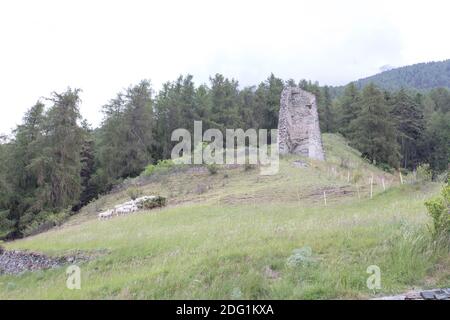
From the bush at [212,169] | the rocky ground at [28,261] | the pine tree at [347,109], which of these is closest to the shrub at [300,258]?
the rocky ground at [28,261]

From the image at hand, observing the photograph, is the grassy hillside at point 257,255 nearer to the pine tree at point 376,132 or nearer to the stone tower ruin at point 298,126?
the stone tower ruin at point 298,126

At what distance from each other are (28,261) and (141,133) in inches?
1505

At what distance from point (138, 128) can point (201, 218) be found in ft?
124

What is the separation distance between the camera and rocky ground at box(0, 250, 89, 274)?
47.4 feet

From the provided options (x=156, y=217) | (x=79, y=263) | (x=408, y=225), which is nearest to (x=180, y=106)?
(x=156, y=217)

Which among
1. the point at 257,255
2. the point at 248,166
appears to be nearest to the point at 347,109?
the point at 248,166

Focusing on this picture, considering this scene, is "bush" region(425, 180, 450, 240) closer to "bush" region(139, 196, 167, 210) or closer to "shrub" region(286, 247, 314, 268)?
"shrub" region(286, 247, 314, 268)

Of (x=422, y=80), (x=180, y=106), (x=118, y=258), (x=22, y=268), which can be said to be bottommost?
(x=22, y=268)

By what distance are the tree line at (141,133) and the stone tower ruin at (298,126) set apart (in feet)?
60.0

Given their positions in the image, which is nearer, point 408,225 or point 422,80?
point 408,225

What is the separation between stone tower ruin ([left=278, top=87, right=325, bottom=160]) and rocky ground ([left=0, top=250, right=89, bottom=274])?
73.9 ft

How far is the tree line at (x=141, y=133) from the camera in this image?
4088 cm

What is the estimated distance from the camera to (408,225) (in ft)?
30.7
